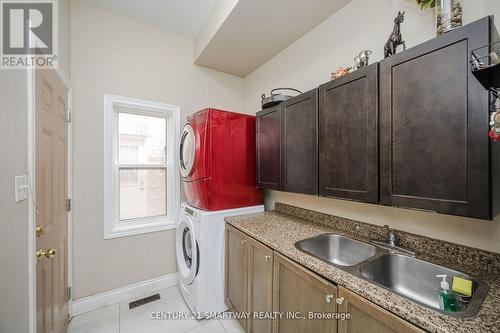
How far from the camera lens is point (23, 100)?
1026 mm

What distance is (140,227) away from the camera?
229 cm

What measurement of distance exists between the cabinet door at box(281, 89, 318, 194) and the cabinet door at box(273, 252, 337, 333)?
62 cm

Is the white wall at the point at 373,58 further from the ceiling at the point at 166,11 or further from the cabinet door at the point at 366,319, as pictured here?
the ceiling at the point at 166,11

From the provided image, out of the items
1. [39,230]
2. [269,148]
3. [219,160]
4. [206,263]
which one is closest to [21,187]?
[39,230]

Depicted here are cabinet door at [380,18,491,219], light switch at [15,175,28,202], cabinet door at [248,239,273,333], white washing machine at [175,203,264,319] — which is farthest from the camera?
white washing machine at [175,203,264,319]

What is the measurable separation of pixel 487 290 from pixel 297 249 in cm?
81

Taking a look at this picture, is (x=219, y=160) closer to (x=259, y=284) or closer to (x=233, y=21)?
(x=259, y=284)

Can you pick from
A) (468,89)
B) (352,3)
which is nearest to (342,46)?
(352,3)

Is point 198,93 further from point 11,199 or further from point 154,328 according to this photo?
point 154,328

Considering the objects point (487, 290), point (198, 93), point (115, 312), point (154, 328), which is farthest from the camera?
point (198, 93)

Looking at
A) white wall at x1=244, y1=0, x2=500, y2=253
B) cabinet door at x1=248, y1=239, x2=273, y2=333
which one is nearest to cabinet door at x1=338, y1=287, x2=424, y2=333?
cabinet door at x1=248, y1=239, x2=273, y2=333

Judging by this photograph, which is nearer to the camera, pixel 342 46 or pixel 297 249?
pixel 297 249

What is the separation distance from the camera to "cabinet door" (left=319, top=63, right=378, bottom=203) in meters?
1.20

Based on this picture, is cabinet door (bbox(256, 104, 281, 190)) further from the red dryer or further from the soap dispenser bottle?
the soap dispenser bottle
